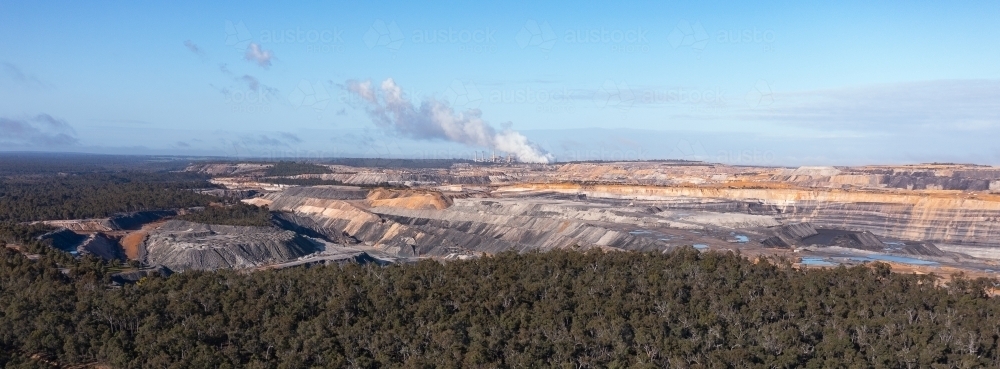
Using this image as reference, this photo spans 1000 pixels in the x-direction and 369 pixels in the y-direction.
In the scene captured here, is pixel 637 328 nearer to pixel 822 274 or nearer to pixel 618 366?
pixel 618 366

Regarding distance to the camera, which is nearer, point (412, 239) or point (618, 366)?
point (618, 366)

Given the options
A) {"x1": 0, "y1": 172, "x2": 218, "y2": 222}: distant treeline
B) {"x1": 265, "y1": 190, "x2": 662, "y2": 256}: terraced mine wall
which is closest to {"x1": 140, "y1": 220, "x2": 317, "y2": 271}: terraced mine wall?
{"x1": 265, "y1": 190, "x2": 662, "y2": 256}: terraced mine wall

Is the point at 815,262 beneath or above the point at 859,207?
beneath

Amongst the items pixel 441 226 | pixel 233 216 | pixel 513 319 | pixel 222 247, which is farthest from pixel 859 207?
pixel 233 216

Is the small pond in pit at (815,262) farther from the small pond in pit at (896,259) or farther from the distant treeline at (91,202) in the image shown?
the distant treeline at (91,202)

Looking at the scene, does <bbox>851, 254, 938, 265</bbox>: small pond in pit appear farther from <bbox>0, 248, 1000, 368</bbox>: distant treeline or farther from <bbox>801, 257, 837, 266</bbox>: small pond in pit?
<bbox>0, 248, 1000, 368</bbox>: distant treeline

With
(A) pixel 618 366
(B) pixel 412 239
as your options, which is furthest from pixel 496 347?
(B) pixel 412 239

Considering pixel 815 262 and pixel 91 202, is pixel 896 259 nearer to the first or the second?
pixel 815 262
